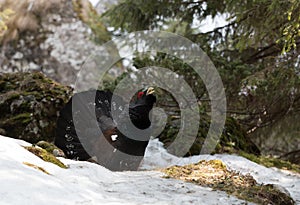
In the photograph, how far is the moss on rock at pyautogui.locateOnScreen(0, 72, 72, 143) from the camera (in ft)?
19.5

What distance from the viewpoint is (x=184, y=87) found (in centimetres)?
710

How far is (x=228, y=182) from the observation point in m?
3.65

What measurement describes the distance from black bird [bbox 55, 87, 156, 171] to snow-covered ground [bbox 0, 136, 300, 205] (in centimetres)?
82

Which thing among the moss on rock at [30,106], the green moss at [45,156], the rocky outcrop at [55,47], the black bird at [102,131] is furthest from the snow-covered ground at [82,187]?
the rocky outcrop at [55,47]

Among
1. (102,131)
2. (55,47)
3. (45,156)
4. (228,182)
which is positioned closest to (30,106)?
(102,131)

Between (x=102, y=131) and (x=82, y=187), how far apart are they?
6.66ft

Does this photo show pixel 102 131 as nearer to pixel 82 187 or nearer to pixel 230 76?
pixel 82 187

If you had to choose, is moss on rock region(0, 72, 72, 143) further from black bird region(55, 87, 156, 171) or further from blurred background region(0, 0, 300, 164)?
black bird region(55, 87, 156, 171)

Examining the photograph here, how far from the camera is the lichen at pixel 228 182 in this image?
130 inches

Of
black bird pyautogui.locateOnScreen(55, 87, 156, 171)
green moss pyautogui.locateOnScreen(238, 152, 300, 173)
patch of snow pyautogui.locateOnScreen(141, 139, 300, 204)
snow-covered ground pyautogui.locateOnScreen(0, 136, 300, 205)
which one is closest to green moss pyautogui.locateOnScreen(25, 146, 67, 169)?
snow-covered ground pyautogui.locateOnScreen(0, 136, 300, 205)

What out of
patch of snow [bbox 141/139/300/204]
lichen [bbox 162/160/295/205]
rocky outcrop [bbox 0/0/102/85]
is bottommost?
patch of snow [bbox 141/139/300/204]

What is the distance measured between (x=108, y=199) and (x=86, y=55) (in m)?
13.1

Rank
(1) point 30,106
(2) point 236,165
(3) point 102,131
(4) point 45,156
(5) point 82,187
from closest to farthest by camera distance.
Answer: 1. (5) point 82,187
2. (4) point 45,156
3. (3) point 102,131
4. (2) point 236,165
5. (1) point 30,106

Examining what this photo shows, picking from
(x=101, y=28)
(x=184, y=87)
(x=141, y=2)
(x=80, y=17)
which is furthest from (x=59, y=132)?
(x=80, y=17)
